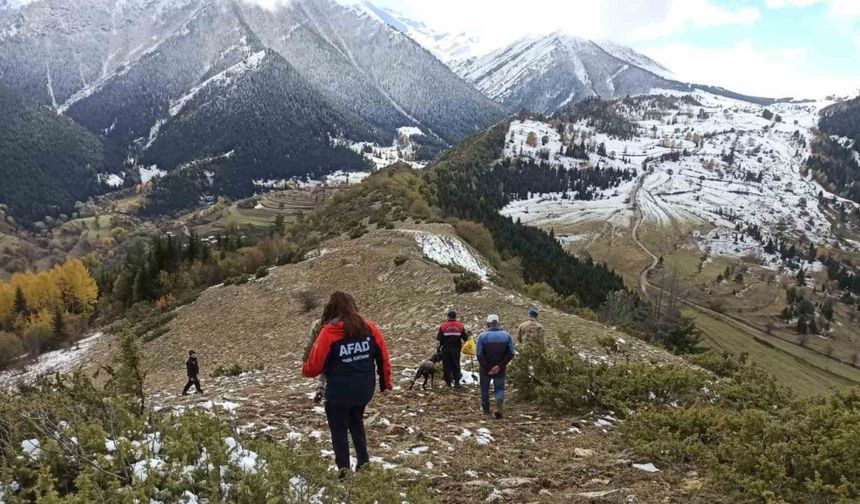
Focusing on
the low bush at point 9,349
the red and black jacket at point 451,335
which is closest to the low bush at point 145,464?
the red and black jacket at point 451,335

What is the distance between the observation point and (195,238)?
225 feet

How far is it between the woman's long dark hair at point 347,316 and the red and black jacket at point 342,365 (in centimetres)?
6

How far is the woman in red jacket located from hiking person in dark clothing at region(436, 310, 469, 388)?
7902 millimetres

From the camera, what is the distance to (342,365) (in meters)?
7.24

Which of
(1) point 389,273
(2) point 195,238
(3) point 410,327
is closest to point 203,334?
(1) point 389,273

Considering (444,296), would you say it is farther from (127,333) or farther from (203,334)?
(127,333)

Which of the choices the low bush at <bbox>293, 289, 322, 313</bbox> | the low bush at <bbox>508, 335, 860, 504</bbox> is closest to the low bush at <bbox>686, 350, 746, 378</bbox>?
the low bush at <bbox>508, 335, 860, 504</bbox>

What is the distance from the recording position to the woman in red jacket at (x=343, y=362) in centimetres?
720

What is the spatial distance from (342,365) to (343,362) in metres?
0.04

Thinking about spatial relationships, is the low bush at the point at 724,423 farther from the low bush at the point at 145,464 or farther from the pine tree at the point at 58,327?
the pine tree at the point at 58,327

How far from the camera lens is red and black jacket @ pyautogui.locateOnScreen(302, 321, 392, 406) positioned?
283 inches

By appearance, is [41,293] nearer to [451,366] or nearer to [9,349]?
[9,349]

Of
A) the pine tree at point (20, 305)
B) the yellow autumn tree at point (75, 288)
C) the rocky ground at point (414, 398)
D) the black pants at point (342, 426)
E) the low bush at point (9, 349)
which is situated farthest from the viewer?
the yellow autumn tree at point (75, 288)

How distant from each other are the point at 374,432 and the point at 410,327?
13863 mm
